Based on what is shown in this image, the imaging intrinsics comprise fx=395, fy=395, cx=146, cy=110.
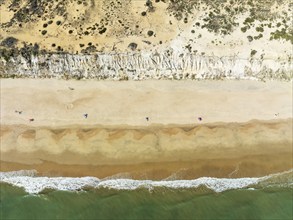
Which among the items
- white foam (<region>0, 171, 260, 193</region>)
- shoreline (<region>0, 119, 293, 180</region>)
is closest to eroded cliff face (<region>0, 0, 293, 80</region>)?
shoreline (<region>0, 119, 293, 180</region>)

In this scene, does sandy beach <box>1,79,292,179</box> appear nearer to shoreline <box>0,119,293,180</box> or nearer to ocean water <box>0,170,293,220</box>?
shoreline <box>0,119,293,180</box>

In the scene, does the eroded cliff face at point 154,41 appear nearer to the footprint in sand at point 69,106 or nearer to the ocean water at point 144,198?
the footprint in sand at point 69,106

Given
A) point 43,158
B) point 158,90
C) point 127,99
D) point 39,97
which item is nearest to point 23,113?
point 39,97

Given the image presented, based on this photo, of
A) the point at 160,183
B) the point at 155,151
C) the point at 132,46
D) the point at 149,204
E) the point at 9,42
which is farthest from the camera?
the point at 9,42

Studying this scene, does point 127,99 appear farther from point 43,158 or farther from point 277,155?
point 277,155

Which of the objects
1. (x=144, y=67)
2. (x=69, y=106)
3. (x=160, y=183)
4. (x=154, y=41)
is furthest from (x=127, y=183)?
(x=154, y=41)

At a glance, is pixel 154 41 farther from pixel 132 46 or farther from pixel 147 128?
pixel 147 128
